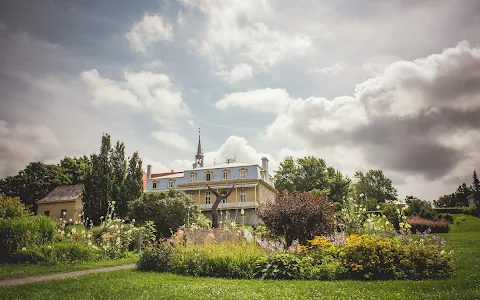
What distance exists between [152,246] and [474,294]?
876 centimetres

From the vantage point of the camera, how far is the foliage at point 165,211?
21875 millimetres

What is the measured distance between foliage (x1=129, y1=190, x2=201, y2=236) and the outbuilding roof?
2054cm

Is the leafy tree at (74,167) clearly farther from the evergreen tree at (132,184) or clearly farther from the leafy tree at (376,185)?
the leafy tree at (376,185)

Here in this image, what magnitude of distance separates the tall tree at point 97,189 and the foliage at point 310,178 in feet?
76.1

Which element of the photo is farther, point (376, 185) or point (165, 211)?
point (376, 185)

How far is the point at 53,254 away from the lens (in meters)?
11.8

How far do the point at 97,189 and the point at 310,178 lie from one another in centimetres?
2728

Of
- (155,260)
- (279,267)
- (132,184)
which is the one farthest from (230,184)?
(279,267)

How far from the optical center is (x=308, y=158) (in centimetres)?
4400

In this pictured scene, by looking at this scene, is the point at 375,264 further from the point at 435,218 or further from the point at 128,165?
the point at 128,165

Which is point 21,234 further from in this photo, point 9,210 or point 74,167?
point 74,167

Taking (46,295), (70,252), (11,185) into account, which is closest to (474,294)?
(46,295)

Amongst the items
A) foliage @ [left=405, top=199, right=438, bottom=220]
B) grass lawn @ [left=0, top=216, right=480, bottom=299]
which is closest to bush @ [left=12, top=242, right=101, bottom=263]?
grass lawn @ [left=0, top=216, right=480, bottom=299]

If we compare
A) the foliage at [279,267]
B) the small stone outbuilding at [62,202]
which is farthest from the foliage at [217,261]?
the small stone outbuilding at [62,202]
